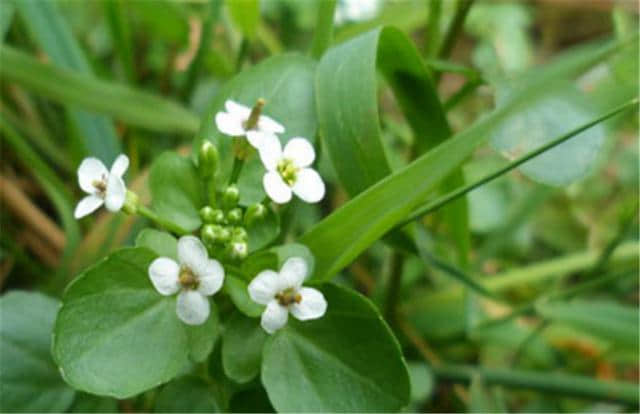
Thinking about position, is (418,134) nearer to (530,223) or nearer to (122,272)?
(122,272)

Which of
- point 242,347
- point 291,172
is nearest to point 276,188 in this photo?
point 291,172

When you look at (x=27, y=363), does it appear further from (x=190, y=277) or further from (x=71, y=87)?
(x=71, y=87)

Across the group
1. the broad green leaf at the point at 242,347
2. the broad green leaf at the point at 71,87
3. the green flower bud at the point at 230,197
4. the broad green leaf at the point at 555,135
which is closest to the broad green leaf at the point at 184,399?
the broad green leaf at the point at 242,347

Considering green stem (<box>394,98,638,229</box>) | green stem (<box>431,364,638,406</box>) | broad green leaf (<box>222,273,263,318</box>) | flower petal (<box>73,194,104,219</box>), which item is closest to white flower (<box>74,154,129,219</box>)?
flower petal (<box>73,194,104,219</box>)

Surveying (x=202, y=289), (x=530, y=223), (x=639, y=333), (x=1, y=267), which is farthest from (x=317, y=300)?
(x=530, y=223)

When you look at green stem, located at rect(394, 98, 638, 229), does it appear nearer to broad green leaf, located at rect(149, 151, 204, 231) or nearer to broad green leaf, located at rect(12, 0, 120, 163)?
broad green leaf, located at rect(149, 151, 204, 231)

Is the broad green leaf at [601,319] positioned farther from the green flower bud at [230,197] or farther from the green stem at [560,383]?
the green flower bud at [230,197]

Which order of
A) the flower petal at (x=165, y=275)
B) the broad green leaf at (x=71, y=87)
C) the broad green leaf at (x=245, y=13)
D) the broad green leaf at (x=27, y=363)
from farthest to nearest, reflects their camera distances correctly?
the broad green leaf at (x=71, y=87)
the broad green leaf at (x=245, y=13)
the broad green leaf at (x=27, y=363)
the flower petal at (x=165, y=275)
